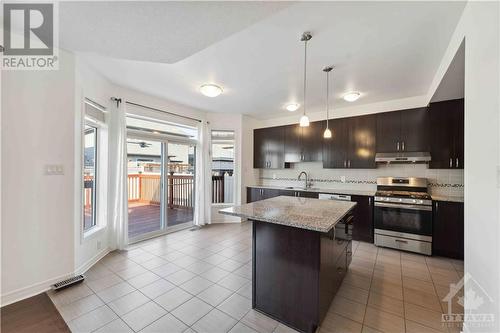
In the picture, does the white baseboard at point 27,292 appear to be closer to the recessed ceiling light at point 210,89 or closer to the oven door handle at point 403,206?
the recessed ceiling light at point 210,89

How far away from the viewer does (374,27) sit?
1959mm

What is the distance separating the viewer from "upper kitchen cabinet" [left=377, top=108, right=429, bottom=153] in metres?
3.63

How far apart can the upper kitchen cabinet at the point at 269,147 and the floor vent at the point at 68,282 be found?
13.7 feet

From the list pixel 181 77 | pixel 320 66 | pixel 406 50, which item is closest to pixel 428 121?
pixel 406 50

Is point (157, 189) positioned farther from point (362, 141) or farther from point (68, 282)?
point (362, 141)

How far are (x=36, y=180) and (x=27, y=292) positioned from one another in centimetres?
118

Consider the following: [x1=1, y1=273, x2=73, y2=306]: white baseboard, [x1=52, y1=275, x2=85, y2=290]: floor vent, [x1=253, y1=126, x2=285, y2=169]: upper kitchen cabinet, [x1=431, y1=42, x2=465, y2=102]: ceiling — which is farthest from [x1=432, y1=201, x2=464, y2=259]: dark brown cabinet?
[x1=1, y1=273, x2=73, y2=306]: white baseboard

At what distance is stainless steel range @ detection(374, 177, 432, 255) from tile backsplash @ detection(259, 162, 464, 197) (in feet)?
0.79

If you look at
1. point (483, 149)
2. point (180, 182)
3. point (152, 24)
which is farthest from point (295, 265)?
point (180, 182)

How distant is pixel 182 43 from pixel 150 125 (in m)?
2.49

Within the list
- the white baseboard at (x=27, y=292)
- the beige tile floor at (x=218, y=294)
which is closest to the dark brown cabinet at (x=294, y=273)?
the beige tile floor at (x=218, y=294)

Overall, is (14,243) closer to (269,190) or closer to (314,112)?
(269,190)

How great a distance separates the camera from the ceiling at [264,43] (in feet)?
5.57

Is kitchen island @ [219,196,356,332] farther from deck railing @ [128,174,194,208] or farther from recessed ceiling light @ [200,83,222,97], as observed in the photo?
deck railing @ [128,174,194,208]
